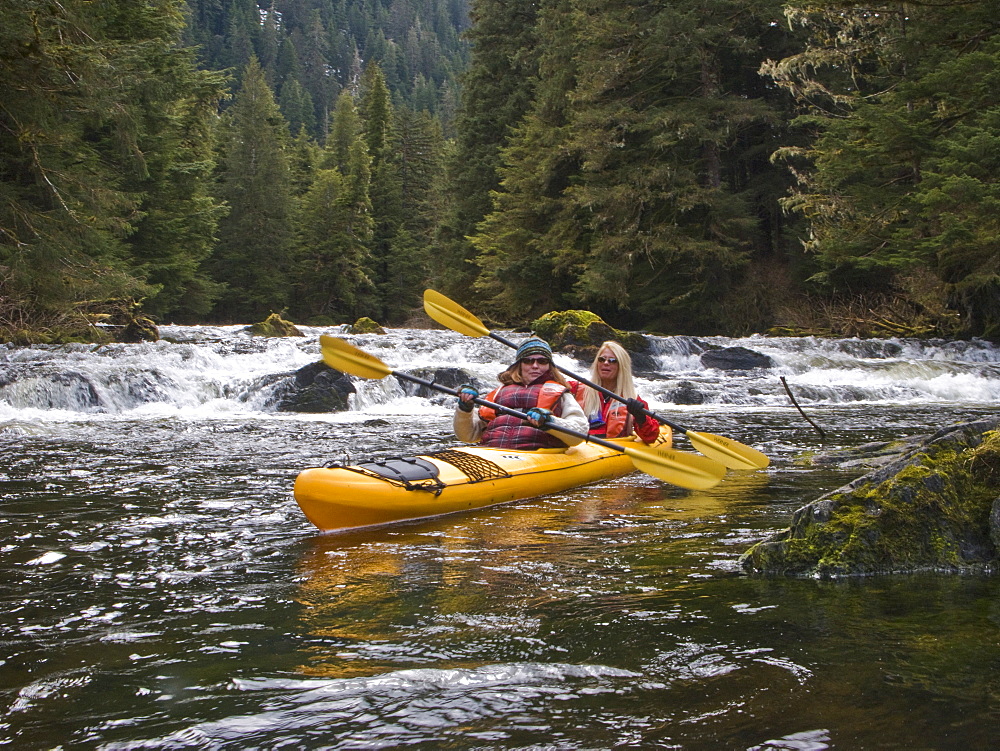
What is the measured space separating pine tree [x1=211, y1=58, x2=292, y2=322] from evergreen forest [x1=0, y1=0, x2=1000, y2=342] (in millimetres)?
100

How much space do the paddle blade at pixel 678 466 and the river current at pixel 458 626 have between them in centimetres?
18

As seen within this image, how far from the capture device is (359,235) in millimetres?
37938

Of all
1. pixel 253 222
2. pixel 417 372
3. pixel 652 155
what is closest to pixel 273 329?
pixel 417 372

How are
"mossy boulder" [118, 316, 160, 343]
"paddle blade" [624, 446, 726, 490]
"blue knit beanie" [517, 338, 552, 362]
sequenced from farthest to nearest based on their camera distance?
"mossy boulder" [118, 316, 160, 343], "blue knit beanie" [517, 338, 552, 362], "paddle blade" [624, 446, 726, 490]

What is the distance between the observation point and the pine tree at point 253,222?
3738cm

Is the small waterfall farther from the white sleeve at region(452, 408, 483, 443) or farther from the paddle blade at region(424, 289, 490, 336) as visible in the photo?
the white sleeve at region(452, 408, 483, 443)

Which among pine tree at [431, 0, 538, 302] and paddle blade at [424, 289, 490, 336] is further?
Result: pine tree at [431, 0, 538, 302]

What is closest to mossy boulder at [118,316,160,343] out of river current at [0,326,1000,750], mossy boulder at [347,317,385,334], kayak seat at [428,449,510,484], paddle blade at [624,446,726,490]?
mossy boulder at [347,317,385,334]

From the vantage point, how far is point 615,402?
7105 mm

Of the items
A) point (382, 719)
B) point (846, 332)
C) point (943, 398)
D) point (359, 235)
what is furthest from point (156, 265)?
point (382, 719)

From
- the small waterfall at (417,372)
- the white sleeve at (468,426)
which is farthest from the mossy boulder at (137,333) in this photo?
the white sleeve at (468,426)

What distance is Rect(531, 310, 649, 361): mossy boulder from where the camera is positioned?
16031 mm

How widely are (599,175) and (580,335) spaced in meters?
6.52

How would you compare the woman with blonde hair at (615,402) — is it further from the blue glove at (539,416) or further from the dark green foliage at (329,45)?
the dark green foliage at (329,45)
